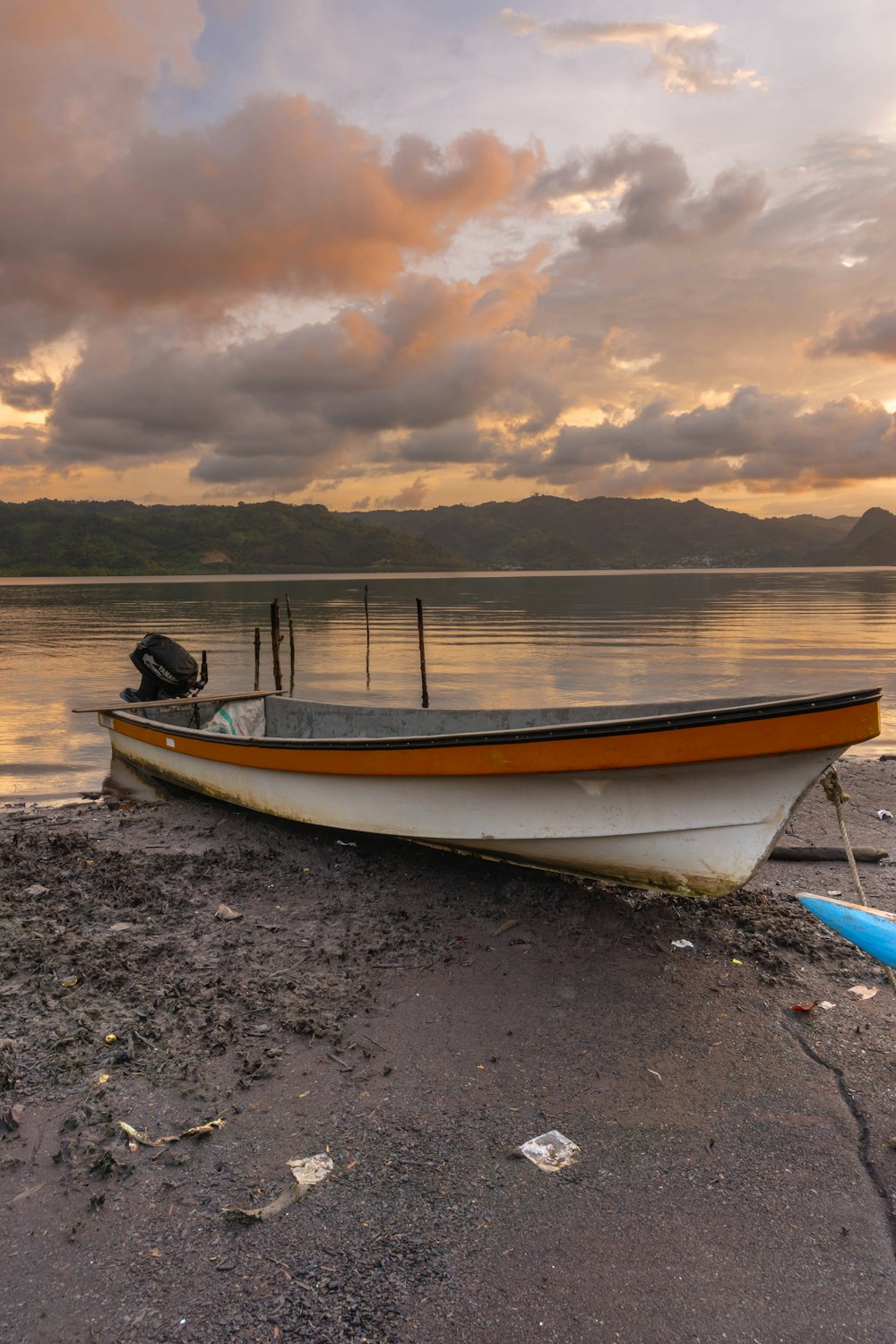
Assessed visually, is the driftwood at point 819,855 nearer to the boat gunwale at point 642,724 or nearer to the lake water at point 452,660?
the boat gunwale at point 642,724

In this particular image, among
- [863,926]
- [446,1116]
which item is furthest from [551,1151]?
[863,926]

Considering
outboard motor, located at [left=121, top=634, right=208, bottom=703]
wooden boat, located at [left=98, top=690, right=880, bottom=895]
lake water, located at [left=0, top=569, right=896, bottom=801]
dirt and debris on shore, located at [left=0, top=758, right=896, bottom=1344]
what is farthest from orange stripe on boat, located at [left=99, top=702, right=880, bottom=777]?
lake water, located at [left=0, top=569, right=896, bottom=801]

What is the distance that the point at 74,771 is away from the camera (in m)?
13.8

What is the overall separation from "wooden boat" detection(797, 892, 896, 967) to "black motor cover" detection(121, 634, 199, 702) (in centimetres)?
988

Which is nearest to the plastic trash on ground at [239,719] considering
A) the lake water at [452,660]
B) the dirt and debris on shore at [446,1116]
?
the lake water at [452,660]

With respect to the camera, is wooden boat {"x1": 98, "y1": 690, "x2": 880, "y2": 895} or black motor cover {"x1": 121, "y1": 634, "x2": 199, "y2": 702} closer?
wooden boat {"x1": 98, "y1": 690, "x2": 880, "y2": 895}

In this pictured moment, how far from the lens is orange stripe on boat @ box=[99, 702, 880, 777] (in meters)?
4.70

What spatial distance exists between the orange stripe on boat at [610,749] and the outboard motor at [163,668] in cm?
525

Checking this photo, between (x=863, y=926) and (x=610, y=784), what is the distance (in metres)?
1.76

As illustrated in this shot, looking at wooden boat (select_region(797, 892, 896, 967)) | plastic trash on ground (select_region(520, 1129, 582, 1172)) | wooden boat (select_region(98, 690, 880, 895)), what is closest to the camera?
plastic trash on ground (select_region(520, 1129, 582, 1172))

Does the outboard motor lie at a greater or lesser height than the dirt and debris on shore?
greater

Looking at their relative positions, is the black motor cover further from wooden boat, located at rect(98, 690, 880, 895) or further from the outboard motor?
wooden boat, located at rect(98, 690, 880, 895)

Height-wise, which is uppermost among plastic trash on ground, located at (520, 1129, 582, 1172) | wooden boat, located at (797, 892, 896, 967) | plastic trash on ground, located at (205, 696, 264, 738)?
plastic trash on ground, located at (205, 696, 264, 738)

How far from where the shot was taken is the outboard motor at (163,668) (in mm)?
12188
